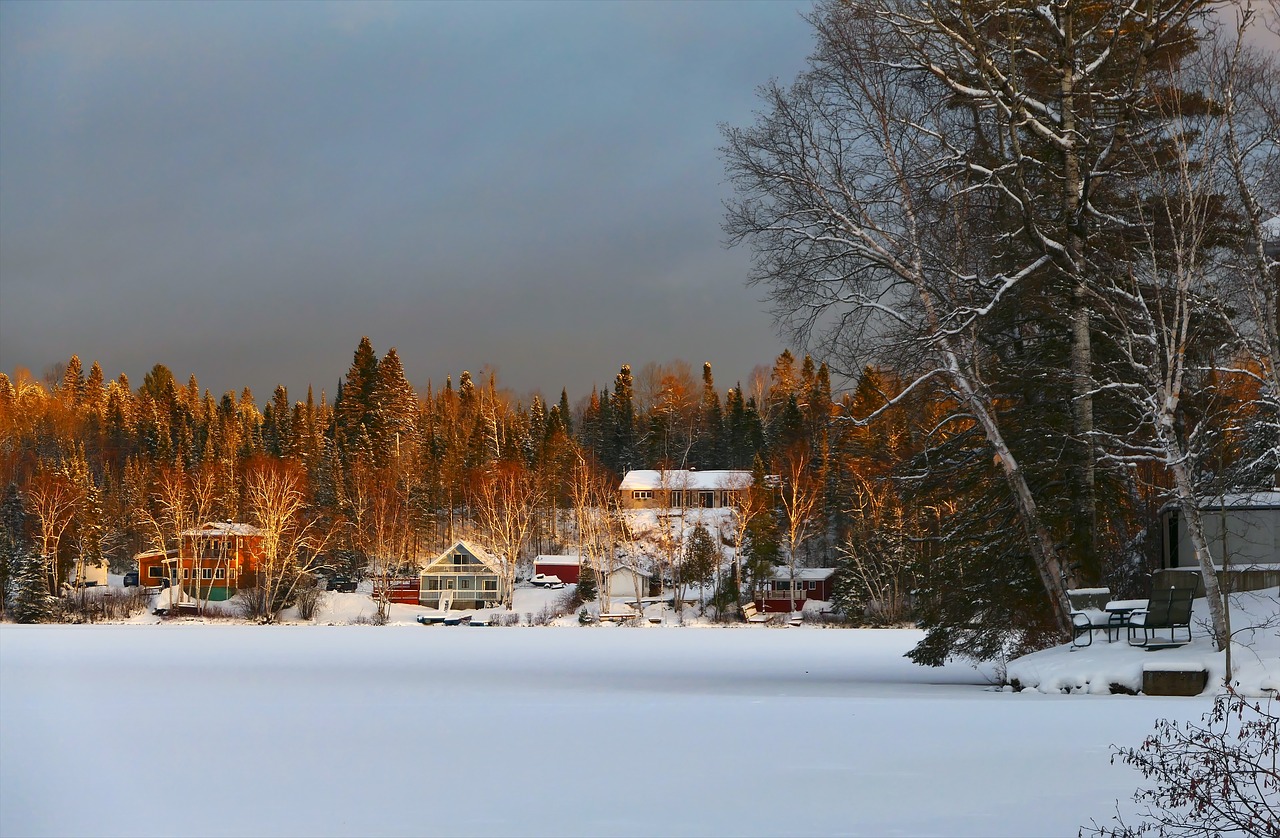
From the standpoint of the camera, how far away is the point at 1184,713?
40.2ft

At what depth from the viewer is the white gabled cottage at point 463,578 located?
72188mm

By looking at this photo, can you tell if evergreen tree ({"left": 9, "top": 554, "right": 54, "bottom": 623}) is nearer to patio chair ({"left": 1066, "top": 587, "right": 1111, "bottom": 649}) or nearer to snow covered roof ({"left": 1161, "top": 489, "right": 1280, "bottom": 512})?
patio chair ({"left": 1066, "top": 587, "right": 1111, "bottom": 649})

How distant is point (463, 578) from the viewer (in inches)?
2869

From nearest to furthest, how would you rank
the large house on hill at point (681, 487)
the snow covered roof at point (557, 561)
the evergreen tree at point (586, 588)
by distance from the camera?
the evergreen tree at point (586, 588) < the snow covered roof at point (557, 561) < the large house on hill at point (681, 487)

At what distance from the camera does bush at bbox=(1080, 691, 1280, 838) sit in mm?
5191

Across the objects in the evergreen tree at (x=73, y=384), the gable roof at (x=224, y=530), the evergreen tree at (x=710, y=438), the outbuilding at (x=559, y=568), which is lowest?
the outbuilding at (x=559, y=568)

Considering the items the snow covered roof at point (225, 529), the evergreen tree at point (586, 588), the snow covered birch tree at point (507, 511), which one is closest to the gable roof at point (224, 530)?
the snow covered roof at point (225, 529)

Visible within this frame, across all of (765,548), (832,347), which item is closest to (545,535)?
(765,548)

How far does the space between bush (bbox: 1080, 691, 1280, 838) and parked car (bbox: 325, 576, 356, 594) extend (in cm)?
6618

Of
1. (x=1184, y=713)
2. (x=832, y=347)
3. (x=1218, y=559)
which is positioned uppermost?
(x=832, y=347)

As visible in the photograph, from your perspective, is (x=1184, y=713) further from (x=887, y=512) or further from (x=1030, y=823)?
(x=887, y=512)

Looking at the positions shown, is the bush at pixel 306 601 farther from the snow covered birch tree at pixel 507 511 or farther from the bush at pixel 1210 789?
the bush at pixel 1210 789

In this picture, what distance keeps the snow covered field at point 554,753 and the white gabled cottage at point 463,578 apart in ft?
166

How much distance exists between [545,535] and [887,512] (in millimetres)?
39991
